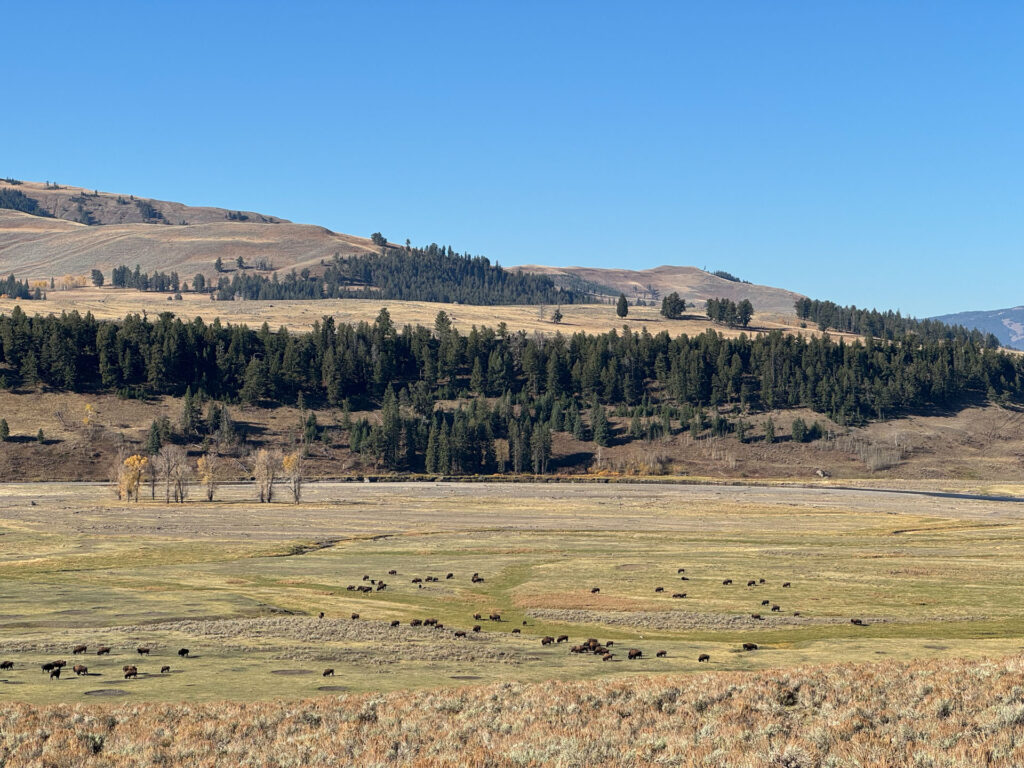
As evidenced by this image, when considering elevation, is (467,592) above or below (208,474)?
above

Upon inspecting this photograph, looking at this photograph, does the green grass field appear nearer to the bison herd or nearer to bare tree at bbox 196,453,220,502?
the bison herd

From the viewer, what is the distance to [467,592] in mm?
66875

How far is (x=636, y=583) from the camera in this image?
69.8 m

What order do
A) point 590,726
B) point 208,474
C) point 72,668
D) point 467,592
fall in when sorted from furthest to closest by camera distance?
1. point 208,474
2. point 467,592
3. point 72,668
4. point 590,726

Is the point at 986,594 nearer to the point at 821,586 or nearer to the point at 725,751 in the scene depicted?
the point at 821,586

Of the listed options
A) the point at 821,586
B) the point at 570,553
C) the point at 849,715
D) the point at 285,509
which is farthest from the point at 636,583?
the point at 285,509

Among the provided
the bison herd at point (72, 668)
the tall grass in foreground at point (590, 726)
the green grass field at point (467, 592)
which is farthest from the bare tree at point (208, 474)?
the tall grass in foreground at point (590, 726)

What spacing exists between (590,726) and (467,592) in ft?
134

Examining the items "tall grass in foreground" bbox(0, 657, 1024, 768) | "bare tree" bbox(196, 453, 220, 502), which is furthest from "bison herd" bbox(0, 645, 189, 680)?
"bare tree" bbox(196, 453, 220, 502)

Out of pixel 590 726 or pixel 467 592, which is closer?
pixel 590 726

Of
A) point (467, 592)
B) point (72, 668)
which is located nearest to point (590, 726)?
point (72, 668)

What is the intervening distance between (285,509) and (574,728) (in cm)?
11895

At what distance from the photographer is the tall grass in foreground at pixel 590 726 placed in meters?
23.1

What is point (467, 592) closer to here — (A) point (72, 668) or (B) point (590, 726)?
(A) point (72, 668)
